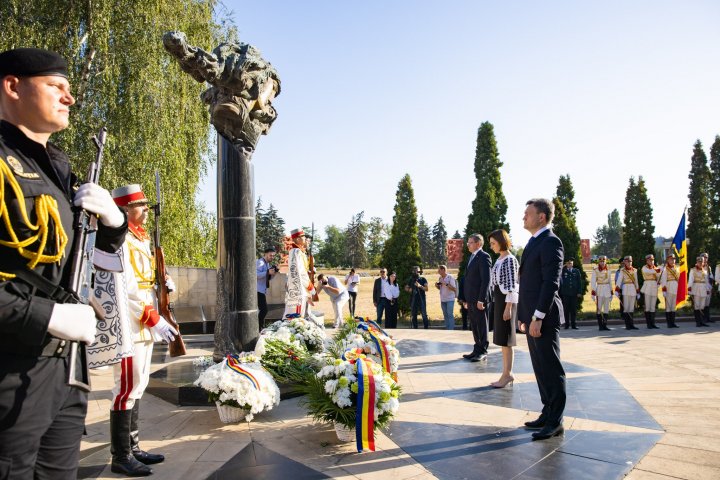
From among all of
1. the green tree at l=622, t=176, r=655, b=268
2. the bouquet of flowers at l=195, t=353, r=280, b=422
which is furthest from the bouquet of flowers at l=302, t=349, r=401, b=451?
the green tree at l=622, t=176, r=655, b=268

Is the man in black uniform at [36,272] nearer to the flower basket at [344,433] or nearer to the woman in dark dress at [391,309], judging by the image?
the flower basket at [344,433]

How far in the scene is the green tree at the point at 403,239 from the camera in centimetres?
2222

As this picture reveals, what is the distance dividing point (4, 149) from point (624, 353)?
9.66m

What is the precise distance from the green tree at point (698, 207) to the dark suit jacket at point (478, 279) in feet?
60.4

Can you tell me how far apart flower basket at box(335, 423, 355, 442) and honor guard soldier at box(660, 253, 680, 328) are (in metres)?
13.4

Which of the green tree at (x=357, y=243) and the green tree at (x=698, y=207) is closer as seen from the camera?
the green tree at (x=698, y=207)

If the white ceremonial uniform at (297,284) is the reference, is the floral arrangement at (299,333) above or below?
below

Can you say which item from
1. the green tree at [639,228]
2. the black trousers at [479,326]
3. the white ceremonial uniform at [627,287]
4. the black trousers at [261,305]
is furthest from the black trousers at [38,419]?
the green tree at [639,228]

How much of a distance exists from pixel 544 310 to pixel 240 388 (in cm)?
280

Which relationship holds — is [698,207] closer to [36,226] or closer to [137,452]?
[137,452]

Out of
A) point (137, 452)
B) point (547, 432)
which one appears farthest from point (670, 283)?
point (137, 452)

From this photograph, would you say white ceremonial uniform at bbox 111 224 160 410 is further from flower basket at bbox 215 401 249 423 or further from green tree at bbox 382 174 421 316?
green tree at bbox 382 174 421 316

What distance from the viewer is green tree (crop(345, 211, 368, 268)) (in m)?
89.9

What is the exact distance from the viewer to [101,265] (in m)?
3.03
